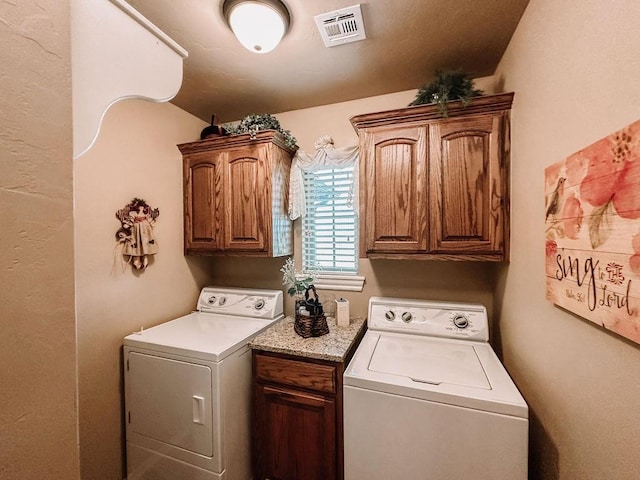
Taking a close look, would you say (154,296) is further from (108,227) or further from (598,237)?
(598,237)

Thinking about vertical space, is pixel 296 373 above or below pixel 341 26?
below

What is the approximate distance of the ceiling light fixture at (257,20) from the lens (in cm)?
124

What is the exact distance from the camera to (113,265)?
180 cm

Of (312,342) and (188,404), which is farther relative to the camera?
(312,342)

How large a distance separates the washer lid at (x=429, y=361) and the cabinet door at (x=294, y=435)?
0.39 m

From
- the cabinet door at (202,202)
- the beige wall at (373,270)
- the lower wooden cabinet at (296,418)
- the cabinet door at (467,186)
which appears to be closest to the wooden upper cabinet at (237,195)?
the cabinet door at (202,202)

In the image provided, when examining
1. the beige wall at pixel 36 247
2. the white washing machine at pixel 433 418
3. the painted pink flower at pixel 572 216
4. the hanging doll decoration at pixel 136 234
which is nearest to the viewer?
the beige wall at pixel 36 247

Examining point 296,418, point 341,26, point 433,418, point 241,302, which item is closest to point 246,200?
point 241,302

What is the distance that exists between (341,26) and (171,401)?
7.40 ft

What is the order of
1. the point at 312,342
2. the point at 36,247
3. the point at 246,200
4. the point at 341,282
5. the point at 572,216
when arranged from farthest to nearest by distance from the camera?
1. the point at 341,282
2. the point at 246,200
3. the point at 312,342
4. the point at 572,216
5. the point at 36,247

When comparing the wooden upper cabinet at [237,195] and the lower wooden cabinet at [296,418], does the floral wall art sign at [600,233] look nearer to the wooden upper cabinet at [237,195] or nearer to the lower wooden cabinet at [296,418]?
the lower wooden cabinet at [296,418]

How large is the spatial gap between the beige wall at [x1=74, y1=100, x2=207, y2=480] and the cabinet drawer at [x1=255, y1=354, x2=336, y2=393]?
965mm

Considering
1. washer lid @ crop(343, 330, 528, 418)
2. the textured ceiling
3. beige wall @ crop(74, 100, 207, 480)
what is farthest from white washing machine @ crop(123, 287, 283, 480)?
the textured ceiling

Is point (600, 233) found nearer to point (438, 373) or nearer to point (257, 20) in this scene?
point (438, 373)
